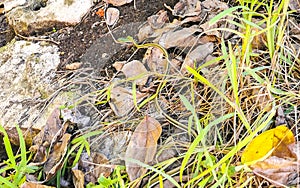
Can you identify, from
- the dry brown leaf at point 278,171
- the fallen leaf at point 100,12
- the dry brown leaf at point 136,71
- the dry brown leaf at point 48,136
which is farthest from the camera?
the fallen leaf at point 100,12

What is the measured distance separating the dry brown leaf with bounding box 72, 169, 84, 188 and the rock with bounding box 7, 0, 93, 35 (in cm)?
62

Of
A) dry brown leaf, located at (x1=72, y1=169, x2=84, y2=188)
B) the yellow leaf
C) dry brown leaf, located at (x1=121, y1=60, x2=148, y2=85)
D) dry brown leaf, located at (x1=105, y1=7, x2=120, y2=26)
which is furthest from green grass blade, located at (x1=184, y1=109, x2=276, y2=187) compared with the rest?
dry brown leaf, located at (x1=105, y1=7, x2=120, y2=26)

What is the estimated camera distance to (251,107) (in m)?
1.24

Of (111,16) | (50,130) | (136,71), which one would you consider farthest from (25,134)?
(111,16)

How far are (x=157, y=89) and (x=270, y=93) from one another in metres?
0.34

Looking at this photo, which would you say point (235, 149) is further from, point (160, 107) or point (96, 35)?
point (96, 35)

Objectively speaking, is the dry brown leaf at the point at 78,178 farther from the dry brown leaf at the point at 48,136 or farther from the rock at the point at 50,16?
the rock at the point at 50,16

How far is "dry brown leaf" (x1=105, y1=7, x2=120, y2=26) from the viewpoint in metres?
1.64

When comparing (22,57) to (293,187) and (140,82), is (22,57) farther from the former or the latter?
(293,187)

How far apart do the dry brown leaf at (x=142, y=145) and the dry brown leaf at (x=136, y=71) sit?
0.18 m

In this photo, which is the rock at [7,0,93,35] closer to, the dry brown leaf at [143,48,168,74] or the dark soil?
the dark soil

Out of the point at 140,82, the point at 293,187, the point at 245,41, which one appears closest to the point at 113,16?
the point at 140,82

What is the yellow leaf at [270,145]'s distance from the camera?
1.10m

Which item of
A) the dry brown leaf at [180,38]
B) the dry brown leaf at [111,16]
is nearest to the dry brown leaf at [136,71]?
the dry brown leaf at [180,38]
